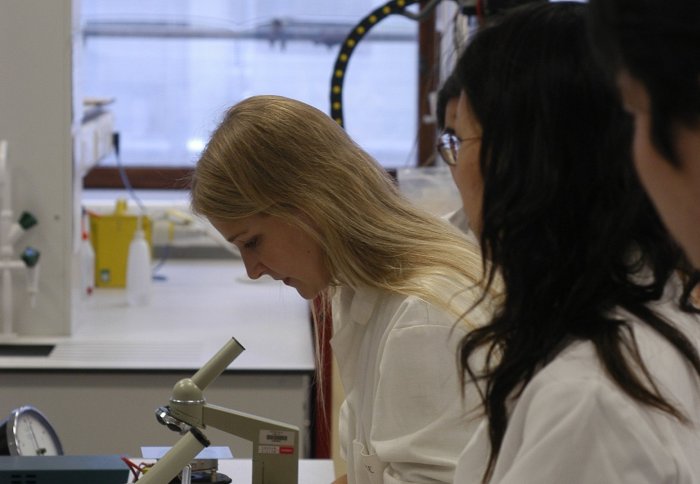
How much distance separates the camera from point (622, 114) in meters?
0.83

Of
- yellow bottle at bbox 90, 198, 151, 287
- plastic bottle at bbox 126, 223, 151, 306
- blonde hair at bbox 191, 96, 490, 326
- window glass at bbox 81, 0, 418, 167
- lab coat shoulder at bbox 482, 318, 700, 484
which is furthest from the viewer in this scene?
window glass at bbox 81, 0, 418, 167

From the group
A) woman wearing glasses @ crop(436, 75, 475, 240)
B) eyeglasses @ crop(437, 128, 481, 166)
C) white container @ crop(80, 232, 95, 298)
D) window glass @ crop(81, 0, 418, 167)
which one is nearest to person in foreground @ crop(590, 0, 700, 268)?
woman wearing glasses @ crop(436, 75, 475, 240)

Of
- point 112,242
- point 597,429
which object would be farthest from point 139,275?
point 597,429

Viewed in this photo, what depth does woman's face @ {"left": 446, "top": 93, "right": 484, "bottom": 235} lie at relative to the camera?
2.96ft

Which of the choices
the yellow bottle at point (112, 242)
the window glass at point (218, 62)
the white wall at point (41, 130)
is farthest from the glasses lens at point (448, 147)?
the window glass at point (218, 62)

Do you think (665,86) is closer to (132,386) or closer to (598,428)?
(598,428)

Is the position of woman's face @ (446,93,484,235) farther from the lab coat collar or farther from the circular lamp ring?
the circular lamp ring

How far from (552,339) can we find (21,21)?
2225 mm

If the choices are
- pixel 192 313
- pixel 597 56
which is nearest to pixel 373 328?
pixel 597 56

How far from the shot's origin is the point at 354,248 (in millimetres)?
1528

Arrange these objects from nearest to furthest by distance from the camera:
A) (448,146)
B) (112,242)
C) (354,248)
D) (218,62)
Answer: (448,146), (354,248), (112,242), (218,62)

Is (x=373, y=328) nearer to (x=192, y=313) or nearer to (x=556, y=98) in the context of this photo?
(x=556, y=98)

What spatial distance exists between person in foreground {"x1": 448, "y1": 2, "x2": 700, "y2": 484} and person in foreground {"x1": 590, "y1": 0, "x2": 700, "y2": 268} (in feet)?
0.74

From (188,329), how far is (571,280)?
7.56 ft
